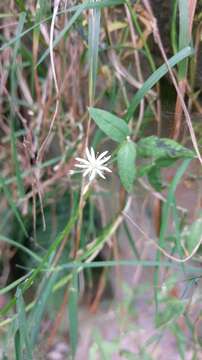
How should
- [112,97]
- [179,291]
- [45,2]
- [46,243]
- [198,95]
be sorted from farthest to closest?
1. [46,243]
2. [179,291]
3. [112,97]
4. [198,95]
5. [45,2]

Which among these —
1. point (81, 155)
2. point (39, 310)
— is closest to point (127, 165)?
point (39, 310)

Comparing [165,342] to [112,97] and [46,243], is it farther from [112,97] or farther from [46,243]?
[112,97]

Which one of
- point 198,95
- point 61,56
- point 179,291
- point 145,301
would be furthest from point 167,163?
point 145,301

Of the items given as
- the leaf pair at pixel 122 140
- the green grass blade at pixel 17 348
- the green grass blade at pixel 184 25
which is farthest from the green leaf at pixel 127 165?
the green grass blade at pixel 17 348

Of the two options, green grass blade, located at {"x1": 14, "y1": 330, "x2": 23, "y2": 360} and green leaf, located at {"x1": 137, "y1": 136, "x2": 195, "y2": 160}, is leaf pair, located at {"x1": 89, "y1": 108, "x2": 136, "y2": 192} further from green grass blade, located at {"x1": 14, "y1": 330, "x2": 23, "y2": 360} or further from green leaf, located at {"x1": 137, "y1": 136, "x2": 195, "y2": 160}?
green grass blade, located at {"x1": 14, "y1": 330, "x2": 23, "y2": 360}

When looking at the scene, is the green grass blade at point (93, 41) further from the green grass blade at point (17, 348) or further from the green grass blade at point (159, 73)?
the green grass blade at point (17, 348)

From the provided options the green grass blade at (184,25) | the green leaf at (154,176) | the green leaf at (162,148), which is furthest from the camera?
the green leaf at (154,176)
